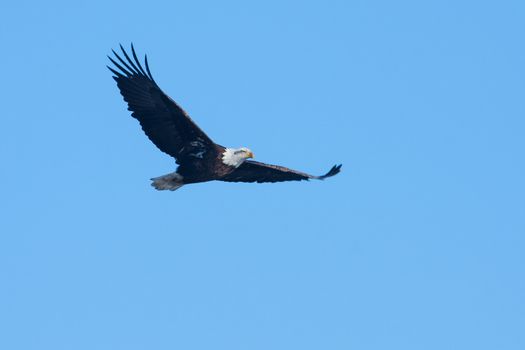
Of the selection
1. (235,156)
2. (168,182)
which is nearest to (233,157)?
(235,156)

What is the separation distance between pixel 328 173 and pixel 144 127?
10.8 ft

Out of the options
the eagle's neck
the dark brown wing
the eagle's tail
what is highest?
the dark brown wing

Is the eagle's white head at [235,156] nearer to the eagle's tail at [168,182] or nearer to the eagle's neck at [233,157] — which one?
the eagle's neck at [233,157]

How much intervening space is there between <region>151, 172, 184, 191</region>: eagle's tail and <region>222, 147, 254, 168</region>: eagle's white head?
78 cm

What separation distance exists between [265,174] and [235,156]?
142cm

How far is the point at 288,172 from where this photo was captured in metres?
19.7

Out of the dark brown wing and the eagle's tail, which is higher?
the dark brown wing

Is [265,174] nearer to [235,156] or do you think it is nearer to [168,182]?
[235,156]

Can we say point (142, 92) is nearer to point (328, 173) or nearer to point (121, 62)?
point (121, 62)

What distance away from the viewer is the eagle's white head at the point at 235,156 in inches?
722

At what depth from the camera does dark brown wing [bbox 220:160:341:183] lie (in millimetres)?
19453

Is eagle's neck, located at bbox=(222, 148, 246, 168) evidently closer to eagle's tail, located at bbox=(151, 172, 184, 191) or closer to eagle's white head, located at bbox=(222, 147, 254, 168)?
eagle's white head, located at bbox=(222, 147, 254, 168)

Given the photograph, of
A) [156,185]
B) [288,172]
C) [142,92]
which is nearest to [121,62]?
[142,92]

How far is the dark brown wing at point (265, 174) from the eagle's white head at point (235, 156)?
789 mm
